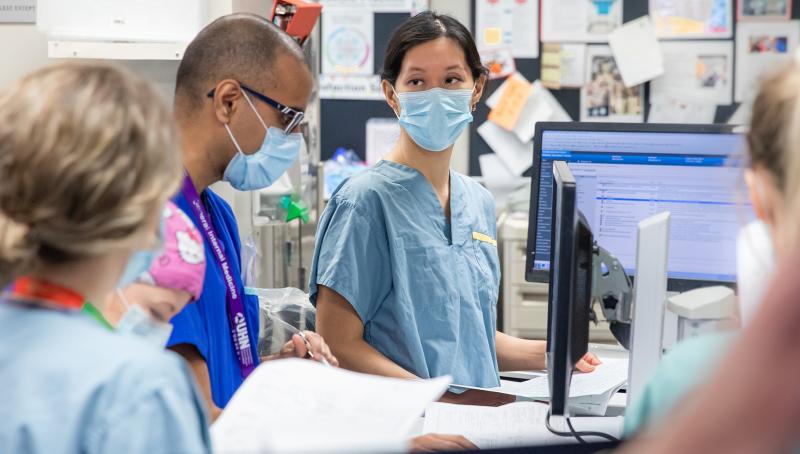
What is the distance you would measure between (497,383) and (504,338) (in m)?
0.13

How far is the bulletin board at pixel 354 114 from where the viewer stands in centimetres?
389

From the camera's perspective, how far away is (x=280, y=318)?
Answer: 1939 mm

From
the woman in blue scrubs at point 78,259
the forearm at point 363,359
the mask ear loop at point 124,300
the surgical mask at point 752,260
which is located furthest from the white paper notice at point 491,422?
the woman in blue scrubs at point 78,259

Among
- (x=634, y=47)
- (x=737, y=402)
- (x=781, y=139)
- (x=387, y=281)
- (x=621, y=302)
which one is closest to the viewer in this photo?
(x=737, y=402)

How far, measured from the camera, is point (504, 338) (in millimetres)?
2004

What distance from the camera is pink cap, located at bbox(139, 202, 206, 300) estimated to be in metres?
1.13

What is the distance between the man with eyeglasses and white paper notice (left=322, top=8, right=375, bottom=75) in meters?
2.27

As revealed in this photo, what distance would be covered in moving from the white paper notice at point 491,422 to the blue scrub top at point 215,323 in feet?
1.14

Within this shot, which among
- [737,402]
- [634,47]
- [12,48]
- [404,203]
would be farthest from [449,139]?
[634,47]

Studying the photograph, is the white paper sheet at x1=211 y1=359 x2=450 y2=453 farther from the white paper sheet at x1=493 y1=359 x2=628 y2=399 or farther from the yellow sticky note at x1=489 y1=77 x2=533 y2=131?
the yellow sticky note at x1=489 y1=77 x2=533 y2=131

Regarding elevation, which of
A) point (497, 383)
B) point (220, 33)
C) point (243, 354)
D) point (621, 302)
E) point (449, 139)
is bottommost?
point (497, 383)

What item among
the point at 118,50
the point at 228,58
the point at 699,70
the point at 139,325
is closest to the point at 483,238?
the point at 228,58

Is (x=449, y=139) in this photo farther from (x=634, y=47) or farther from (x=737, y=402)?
(x=634, y=47)

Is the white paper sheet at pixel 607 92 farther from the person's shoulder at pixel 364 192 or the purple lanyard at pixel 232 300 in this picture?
the purple lanyard at pixel 232 300
